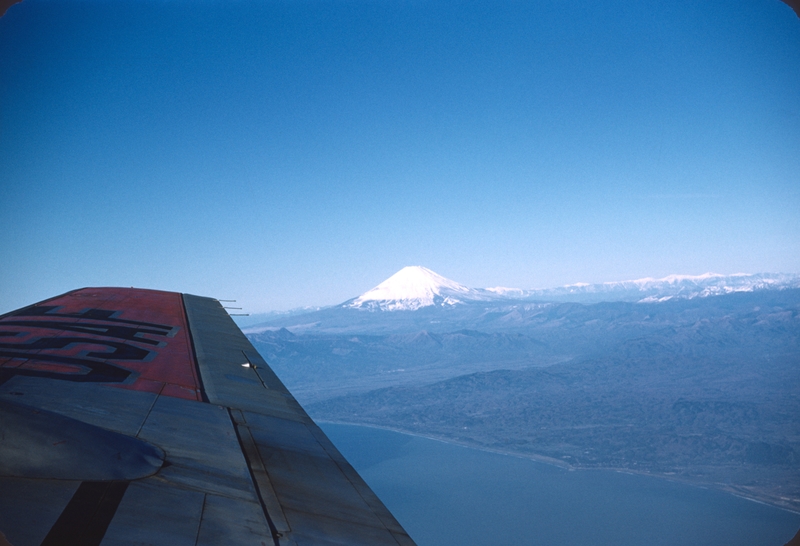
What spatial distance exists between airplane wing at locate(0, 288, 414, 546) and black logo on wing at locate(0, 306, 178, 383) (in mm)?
45

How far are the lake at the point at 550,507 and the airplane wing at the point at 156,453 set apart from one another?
4151 inches

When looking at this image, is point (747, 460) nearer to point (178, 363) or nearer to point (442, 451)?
point (442, 451)

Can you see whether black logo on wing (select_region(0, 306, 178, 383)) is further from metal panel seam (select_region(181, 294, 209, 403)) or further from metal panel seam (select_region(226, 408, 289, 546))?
metal panel seam (select_region(226, 408, 289, 546))

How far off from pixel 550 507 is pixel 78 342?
13370 cm

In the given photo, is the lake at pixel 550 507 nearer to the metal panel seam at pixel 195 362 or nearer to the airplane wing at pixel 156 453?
the metal panel seam at pixel 195 362

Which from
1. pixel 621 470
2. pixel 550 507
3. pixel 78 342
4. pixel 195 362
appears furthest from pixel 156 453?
pixel 621 470

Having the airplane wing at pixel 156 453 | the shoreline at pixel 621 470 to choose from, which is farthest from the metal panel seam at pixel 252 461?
the shoreline at pixel 621 470

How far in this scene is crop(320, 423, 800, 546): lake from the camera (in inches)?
4085

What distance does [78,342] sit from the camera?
10.4m

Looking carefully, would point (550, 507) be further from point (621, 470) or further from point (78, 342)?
point (78, 342)

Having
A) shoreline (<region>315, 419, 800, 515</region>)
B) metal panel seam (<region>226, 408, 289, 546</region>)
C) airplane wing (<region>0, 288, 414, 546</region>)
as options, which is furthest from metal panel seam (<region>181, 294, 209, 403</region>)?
shoreline (<region>315, 419, 800, 515</region>)

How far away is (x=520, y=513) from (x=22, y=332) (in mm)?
127997

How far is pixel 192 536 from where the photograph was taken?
3.70 meters

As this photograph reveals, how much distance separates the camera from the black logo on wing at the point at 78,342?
26.9 feet
